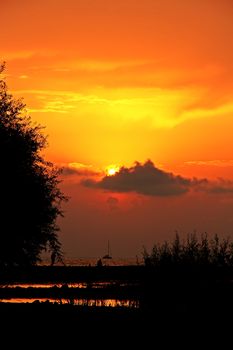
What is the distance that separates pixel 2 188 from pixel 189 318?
17.5m

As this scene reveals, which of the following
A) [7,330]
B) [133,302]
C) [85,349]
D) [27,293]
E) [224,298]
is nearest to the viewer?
[85,349]

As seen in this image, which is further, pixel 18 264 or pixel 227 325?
pixel 18 264

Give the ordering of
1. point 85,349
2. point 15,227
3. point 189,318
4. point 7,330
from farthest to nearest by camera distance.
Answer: point 15,227 < point 189,318 < point 7,330 < point 85,349

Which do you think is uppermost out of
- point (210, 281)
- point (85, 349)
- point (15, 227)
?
point (15, 227)

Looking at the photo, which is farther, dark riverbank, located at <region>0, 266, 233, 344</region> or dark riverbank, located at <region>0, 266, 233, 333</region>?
dark riverbank, located at <region>0, 266, 233, 333</region>

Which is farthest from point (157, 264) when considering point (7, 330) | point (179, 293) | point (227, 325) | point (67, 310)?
point (7, 330)

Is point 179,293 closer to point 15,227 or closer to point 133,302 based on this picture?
point 133,302

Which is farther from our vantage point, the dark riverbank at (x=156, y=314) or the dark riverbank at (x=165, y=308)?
the dark riverbank at (x=165, y=308)

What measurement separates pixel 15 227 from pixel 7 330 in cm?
1791

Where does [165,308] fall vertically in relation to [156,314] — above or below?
above

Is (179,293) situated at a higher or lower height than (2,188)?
lower

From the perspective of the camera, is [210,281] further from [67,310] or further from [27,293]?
[27,293]

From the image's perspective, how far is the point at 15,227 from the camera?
153 feet

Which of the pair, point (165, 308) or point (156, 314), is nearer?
point (156, 314)
